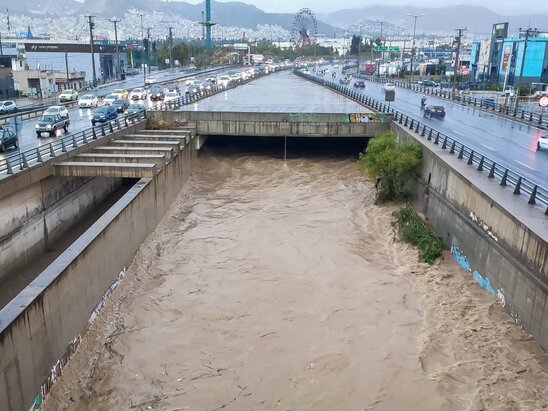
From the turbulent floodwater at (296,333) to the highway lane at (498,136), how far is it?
7.67 meters

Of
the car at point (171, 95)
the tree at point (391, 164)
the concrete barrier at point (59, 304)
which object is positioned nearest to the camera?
the concrete barrier at point (59, 304)

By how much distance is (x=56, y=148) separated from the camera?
30938mm

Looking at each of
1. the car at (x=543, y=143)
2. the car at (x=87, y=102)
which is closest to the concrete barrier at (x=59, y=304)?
the car at (x=543, y=143)

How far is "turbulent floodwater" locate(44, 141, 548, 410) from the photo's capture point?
1571 cm

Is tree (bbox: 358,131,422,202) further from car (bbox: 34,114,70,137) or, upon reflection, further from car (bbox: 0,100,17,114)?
car (bbox: 0,100,17,114)

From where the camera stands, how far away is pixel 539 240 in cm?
1680

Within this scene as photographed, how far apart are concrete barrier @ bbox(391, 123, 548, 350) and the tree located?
2458 millimetres

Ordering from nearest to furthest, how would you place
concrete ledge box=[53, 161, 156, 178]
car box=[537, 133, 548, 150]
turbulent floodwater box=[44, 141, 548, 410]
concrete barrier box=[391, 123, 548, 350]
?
turbulent floodwater box=[44, 141, 548, 410] → concrete barrier box=[391, 123, 548, 350] → concrete ledge box=[53, 161, 156, 178] → car box=[537, 133, 548, 150]

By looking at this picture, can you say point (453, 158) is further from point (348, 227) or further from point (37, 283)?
point (37, 283)

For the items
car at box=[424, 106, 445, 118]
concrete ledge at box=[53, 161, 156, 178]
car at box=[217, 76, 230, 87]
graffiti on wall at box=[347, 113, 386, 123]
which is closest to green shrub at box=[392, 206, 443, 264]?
concrete ledge at box=[53, 161, 156, 178]

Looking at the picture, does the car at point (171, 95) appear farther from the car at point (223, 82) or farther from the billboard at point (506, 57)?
the billboard at point (506, 57)

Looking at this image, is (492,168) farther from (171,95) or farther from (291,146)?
(171,95)

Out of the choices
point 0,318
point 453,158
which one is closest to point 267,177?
point 453,158

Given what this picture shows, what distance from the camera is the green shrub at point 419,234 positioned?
2459cm
